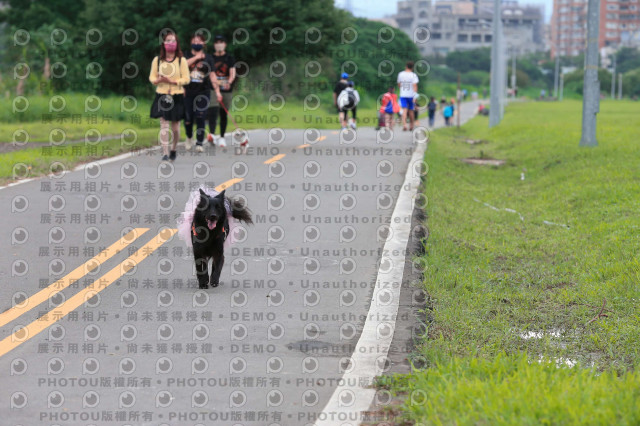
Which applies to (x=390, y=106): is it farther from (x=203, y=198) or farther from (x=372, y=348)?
(x=372, y=348)

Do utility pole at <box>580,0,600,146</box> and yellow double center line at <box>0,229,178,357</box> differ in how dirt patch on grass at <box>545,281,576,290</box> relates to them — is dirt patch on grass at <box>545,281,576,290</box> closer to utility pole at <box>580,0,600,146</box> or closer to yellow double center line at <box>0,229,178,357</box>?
yellow double center line at <box>0,229,178,357</box>

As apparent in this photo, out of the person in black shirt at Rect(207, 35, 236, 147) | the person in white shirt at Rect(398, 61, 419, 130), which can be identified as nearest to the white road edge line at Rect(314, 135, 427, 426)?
the person in black shirt at Rect(207, 35, 236, 147)

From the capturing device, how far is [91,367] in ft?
19.2

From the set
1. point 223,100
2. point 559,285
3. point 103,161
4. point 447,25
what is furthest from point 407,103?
point 447,25

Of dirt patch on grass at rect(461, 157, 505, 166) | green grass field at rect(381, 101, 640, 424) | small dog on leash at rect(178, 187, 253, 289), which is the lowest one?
dirt patch on grass at rect(461, 157, 505, 166)

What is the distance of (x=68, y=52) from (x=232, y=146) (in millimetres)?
20696

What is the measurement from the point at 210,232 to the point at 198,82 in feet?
33.3

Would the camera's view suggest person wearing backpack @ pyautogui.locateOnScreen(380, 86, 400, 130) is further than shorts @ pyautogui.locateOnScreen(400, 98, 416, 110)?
Yes

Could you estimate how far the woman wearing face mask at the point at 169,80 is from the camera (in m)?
15.5

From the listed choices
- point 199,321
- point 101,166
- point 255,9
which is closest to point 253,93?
point 255,9

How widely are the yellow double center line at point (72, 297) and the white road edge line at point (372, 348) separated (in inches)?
87.0

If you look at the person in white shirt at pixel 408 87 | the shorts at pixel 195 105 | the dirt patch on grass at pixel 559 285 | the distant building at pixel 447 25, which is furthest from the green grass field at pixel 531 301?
the distant building at pixel 447 25

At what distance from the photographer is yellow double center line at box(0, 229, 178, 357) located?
6.46 m

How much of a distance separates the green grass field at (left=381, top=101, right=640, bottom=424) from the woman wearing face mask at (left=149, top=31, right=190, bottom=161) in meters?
4.34
